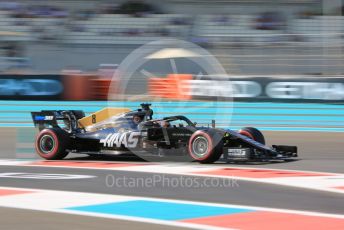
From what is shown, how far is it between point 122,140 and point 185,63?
11993 millimetres

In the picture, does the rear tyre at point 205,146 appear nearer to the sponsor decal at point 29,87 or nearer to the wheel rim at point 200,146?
the wheel rim at point 200,146

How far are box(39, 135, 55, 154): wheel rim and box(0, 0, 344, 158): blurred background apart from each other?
3.35m

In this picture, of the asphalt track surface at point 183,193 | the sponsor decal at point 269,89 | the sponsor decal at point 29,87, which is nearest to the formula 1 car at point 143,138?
the asphalt track surface at point 183,193

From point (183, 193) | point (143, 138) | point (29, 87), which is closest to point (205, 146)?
point (143, 138)

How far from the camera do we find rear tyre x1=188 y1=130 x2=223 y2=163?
29.1ft

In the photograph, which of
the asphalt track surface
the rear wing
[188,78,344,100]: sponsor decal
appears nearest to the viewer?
the asphalt track surface

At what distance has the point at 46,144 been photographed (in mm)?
10039

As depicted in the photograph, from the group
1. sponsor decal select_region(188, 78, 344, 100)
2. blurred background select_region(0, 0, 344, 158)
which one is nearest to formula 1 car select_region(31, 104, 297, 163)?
blurred background select_region(0, 0, 344, 158)

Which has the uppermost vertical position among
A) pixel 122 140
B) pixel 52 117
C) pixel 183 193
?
pixel 52 117

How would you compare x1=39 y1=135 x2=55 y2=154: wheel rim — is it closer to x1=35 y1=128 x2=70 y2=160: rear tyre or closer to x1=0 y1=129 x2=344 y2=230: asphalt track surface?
x1=35 y1=128 x2=70 y2=160: rear tyre

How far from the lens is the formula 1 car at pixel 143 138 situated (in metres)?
9.01

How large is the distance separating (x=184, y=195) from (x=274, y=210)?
1.15m

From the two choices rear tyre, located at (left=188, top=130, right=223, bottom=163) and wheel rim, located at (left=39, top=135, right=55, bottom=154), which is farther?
wheel rim, located at (left=39, top=135, right=55, bottom=154)

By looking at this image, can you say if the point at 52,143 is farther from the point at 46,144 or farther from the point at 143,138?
the point at 143,138
